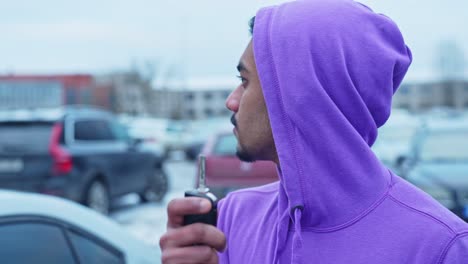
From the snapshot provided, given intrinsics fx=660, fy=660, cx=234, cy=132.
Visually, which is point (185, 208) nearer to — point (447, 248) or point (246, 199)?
point (246, 199)

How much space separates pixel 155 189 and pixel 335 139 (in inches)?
410

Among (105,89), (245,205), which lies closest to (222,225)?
(245,205)

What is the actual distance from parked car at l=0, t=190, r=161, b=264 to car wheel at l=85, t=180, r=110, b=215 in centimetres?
633

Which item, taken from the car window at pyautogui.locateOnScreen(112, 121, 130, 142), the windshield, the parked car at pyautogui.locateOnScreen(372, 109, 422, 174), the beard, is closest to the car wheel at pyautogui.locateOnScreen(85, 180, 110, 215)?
the car window at pyautogui.locateOnScreen(112, 121, 130, 142)

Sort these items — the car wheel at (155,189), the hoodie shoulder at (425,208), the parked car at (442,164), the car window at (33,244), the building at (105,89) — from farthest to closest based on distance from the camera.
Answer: the building at (105,89)
the car wheel at (155,189)
the parked car at (442,164)
the car window at (33,244)
the hoodie shoulder at (425,208)

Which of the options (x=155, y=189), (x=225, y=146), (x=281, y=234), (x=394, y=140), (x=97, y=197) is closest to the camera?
(x=281, y=234)

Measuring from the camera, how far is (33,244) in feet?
8.35

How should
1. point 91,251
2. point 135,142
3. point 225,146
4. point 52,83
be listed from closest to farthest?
point 91,251 → point 225,146 → point 135,142 → point 52,83

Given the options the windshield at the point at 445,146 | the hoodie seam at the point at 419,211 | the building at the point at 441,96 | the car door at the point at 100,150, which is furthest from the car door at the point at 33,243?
the building at the point at 441,96

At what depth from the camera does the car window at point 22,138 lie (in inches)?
336

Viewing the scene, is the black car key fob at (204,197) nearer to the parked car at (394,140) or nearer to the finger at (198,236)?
the finger at (198,236)

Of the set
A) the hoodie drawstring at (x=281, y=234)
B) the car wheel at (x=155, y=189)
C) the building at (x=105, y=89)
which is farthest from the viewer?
the building at (x=105, y=89)

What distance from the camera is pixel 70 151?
8805mm

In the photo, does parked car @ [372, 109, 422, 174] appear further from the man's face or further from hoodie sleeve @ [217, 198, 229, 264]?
the man's face
